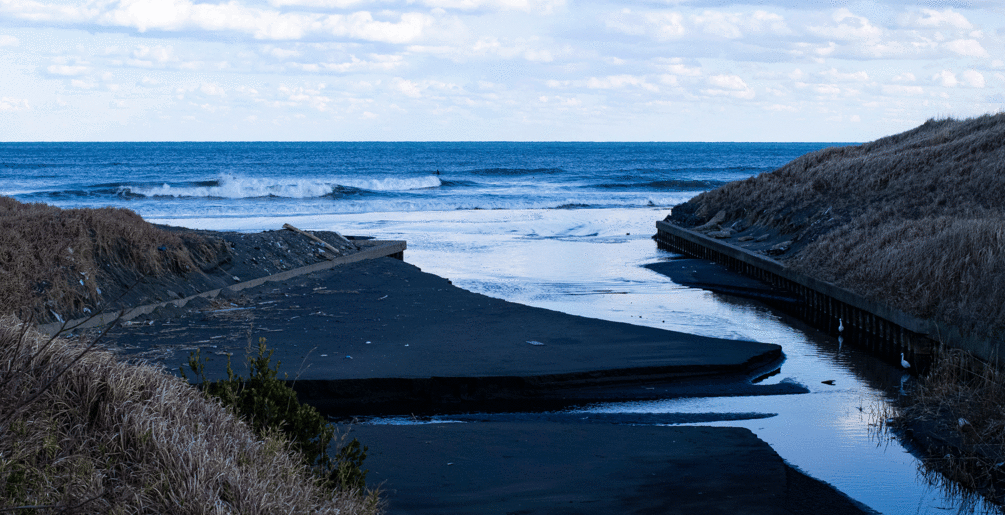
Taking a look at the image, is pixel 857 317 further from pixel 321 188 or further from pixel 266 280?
pixel 321 188

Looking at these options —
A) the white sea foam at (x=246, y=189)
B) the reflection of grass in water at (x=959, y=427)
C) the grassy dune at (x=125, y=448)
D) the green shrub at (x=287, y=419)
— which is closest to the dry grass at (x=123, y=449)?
the grassy dune at (x=125, y=448)

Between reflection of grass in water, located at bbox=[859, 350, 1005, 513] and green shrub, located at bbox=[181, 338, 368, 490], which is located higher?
green shrub, located at bbox=[181, 338, 368, 490]

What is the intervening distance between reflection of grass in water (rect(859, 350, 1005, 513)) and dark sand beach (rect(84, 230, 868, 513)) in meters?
1.23

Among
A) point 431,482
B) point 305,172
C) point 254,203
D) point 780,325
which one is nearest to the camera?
point 431,482

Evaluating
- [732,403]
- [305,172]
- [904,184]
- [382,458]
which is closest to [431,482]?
[382,458]

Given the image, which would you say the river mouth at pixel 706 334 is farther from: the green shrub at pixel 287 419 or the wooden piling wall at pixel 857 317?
the green shrub at pixel 287 419

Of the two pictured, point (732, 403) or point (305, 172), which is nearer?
point (732, 403)

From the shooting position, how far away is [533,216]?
1538 inches

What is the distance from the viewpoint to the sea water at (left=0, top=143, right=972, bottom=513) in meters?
8.30

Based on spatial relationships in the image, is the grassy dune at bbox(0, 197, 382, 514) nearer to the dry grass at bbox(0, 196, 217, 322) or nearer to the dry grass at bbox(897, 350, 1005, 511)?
the dry grass at bbox(897, 350, 1005, 511)

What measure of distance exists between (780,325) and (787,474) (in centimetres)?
765

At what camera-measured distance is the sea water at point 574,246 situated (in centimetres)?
830

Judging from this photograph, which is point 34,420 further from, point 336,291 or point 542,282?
point 542,282

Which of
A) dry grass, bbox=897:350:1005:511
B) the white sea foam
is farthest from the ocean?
dry grass, bbox=897:350:1005:511
